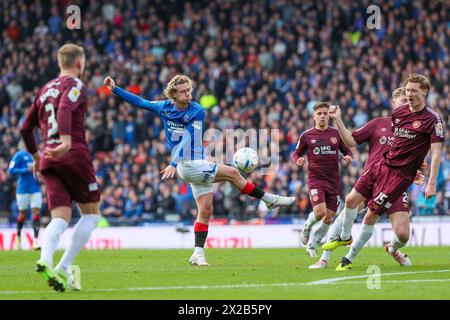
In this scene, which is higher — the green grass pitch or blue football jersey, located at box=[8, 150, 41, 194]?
blue football jersey, located at box=[8, 150, 41, 194]

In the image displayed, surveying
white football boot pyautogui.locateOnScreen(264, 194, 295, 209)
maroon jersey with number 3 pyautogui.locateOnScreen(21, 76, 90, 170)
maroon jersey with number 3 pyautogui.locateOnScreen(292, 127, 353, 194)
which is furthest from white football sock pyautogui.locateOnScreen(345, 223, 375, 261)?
maroon jersey with number 3 pyautogui.locateOnScreen(21, 76, 90, 170)

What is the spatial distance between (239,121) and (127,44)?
21.2 feet

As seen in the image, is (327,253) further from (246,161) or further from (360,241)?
(246,161)

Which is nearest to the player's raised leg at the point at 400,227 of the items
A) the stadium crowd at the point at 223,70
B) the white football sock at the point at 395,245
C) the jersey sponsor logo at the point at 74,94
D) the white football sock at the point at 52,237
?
the white football sock at the point at 395,245

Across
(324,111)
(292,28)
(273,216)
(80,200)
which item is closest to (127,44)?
(292,28)

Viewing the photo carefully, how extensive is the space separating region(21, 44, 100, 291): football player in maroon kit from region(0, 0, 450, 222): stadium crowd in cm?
1537

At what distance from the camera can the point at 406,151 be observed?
12070 millimetres

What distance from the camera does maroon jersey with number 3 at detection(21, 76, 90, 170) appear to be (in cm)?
934

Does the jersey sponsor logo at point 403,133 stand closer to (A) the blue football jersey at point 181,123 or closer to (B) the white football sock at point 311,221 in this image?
(A) the blue football jersey at point 181,123

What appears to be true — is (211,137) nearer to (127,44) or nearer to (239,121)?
(239,121)

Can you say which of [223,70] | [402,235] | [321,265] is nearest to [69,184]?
[321,265]

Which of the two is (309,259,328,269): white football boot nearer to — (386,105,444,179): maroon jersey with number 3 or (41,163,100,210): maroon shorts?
(386,105,444,179): maroon jersey with number 3

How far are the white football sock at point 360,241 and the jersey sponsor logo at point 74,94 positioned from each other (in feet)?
15.0

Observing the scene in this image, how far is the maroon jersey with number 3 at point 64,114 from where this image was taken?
9.34 meters
